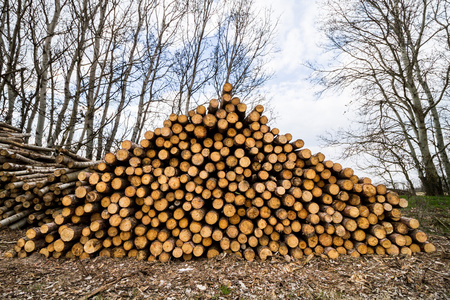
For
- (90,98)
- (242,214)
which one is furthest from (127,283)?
(90,98)

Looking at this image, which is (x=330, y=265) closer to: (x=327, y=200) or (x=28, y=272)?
(x=327, y=200)

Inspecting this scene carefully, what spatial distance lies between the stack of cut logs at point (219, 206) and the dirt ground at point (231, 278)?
7.1 inches

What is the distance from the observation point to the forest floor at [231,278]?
Answer: 251cm

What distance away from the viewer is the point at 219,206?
3.45 metres

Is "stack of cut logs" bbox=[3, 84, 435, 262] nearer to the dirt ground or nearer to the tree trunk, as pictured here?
the dirt ground

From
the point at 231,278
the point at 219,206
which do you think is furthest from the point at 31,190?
the point at 231,278

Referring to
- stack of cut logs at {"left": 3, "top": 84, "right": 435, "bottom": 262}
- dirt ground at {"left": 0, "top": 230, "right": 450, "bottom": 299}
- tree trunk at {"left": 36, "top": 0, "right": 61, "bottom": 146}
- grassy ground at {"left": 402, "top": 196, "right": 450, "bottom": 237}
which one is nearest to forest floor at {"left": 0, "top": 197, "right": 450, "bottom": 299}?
dirt ground at {"left": 0, "top": 230, "right": 450, "bottom": 299}

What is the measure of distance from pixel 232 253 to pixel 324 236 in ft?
4.70

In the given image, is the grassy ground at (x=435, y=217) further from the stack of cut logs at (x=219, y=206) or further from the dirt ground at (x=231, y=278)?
the stack of cut logs at (x=219, y=206)

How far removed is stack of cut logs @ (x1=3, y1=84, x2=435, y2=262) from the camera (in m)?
3.37

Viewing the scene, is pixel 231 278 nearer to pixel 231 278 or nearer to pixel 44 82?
pixel 231 278

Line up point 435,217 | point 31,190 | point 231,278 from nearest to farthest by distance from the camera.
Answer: point 231,278, point 31,190, point 435,217

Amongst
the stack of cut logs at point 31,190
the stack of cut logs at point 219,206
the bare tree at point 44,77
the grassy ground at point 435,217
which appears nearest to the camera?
the stack of cut logs at point 219,206

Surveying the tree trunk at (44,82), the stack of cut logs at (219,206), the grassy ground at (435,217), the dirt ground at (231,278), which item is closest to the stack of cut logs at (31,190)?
the stack of cut logs at (219,206)
